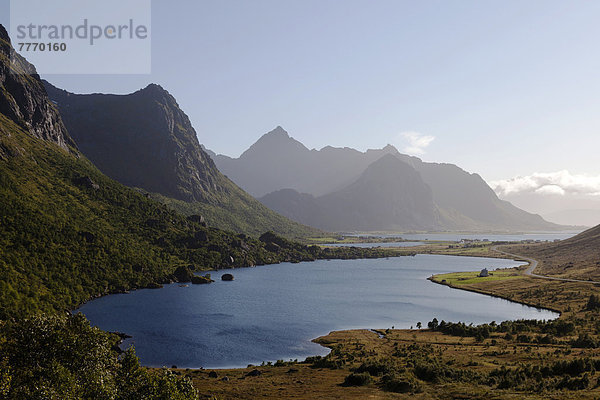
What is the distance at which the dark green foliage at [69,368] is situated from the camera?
37.2 metres

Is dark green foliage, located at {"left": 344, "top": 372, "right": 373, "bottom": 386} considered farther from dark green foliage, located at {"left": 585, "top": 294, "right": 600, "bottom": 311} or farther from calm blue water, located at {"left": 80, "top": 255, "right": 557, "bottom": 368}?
dark green foliage, located at {"left": 585, "top": 294, "right": 600, "bottom": 311}

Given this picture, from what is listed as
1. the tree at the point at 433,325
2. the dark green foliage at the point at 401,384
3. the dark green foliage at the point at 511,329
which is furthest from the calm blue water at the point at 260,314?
the dark green foliage at the point at 401,384

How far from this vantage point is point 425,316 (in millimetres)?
126312

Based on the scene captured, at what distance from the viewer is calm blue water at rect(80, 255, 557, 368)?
90600 millimetres

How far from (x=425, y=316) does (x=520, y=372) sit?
64715 millimetres

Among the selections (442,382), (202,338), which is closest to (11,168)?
(202,338)

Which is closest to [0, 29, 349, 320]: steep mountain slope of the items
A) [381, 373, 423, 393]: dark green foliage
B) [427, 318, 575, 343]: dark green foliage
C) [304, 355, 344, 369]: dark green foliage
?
[304, 355, 344, 369]: dark green foliage

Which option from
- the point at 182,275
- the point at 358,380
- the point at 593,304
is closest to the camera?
the point at 358,380

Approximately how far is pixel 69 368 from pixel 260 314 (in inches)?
3349

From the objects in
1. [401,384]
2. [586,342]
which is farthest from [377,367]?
[586,342]

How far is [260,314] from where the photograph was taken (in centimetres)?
12612

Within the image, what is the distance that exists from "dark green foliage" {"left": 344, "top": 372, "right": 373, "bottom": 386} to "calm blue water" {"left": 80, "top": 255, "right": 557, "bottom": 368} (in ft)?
76.3

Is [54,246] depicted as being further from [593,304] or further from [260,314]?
[593,304]

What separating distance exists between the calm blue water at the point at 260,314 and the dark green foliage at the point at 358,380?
2326 centimetres
